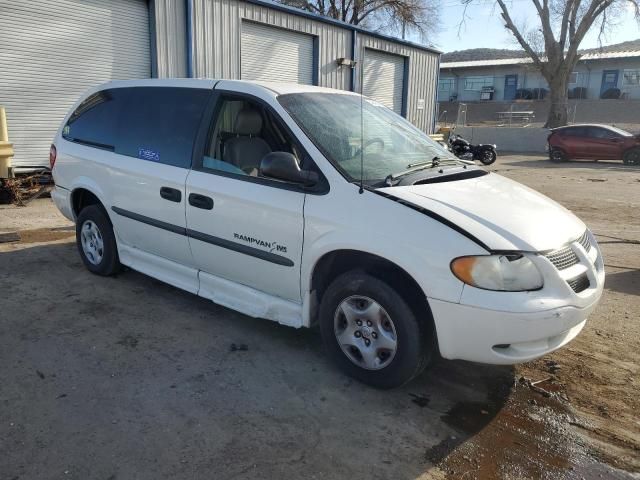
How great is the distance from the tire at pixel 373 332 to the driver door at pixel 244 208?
346 millimetres

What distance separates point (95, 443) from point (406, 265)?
1887 mm

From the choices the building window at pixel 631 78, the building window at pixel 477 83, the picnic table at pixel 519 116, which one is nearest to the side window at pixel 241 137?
the picnic table at pixel 519 116

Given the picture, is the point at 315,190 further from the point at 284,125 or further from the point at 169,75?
the point at 169,75

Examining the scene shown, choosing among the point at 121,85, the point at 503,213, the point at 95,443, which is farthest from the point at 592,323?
the point at 121,85

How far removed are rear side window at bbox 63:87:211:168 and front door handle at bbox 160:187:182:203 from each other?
0.67 ft

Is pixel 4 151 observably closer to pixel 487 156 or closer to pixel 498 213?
pixel 498 213

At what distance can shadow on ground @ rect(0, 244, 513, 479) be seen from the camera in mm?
2660

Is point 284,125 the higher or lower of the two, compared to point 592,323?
higher

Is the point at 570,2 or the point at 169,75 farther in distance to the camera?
the point at 570,2

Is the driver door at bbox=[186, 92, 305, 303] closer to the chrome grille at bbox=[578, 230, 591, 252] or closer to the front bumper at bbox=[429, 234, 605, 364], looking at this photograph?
the front bumper at bbox=[429, 234, 605, 364]

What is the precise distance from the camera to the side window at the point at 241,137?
12.8ft

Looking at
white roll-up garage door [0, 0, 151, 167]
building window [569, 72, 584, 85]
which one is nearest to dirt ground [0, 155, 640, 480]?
white roll-up garage door [0, 0, 151, 167]

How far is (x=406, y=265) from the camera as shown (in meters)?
2.99

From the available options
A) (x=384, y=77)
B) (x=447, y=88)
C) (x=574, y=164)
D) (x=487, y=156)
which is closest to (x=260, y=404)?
(x=487, y=156)
